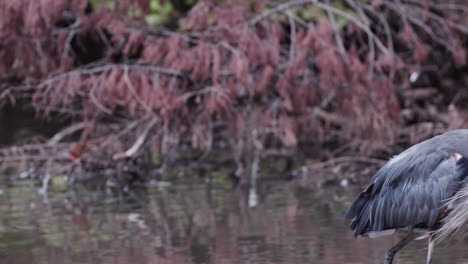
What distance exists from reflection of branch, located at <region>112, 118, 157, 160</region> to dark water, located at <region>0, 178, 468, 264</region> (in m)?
0.51

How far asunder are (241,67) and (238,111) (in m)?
0.84

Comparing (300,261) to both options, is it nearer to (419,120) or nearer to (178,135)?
(178,135)

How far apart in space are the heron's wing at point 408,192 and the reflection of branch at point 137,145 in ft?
13.8

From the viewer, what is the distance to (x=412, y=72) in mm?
10109

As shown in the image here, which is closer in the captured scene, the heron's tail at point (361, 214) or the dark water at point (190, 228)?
the heron's tail at point (361, 214)

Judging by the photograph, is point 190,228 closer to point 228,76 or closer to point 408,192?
point 408,192

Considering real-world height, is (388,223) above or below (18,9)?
below

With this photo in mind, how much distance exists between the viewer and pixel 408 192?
5652mm

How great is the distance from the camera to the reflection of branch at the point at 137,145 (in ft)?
31.2

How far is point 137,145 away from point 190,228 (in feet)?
8.17

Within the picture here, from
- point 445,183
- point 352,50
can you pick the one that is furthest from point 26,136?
point 445,183

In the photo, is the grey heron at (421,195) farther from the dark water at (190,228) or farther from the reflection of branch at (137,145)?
the reflection of branch at (137,145)

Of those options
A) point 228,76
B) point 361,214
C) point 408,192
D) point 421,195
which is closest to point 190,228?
point 361,214

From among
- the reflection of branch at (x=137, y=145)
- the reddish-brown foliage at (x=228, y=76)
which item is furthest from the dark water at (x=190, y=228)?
the reddish-brown foliage at (x=228, y=76)
